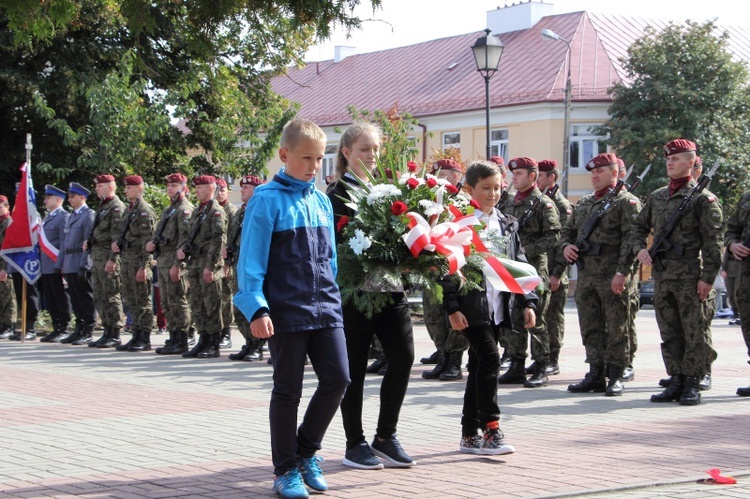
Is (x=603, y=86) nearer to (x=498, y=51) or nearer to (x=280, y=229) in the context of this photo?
(x=498, y=51)

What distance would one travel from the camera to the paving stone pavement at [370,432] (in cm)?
624

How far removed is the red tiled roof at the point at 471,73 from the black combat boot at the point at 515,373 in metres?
36.2

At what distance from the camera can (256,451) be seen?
7.34 m

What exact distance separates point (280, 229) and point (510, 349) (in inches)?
222

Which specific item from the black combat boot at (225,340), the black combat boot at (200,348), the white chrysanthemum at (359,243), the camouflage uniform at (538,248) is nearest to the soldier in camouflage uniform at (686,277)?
the camouflage uniform at (538,248)

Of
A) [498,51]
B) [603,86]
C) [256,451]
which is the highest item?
[603,86]

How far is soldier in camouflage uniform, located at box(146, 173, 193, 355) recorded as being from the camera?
48.8ft

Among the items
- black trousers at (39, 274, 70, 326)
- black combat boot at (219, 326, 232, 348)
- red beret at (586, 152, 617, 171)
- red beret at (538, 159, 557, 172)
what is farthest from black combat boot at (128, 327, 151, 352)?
red beret at (586, 152, 617, 171)

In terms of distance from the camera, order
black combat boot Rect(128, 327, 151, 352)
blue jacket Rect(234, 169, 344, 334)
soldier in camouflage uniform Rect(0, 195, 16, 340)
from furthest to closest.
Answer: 1. soldier in camouflage uniform Rect(0, 195, 16, 340)
2. black combat boot Rect(128, 327, 151, 352)
3. blue jacket Rect(234, 169, 344, 334)

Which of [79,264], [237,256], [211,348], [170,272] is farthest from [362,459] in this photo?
[79,264]

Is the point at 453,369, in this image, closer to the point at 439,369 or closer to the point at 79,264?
the point at 439,369

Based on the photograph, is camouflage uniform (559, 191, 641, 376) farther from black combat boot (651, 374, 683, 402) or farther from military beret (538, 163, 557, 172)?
military beret (538, 163, 557, 172)

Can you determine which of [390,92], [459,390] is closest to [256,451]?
[459,390]

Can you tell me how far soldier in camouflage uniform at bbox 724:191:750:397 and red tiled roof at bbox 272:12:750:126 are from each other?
119 feet
